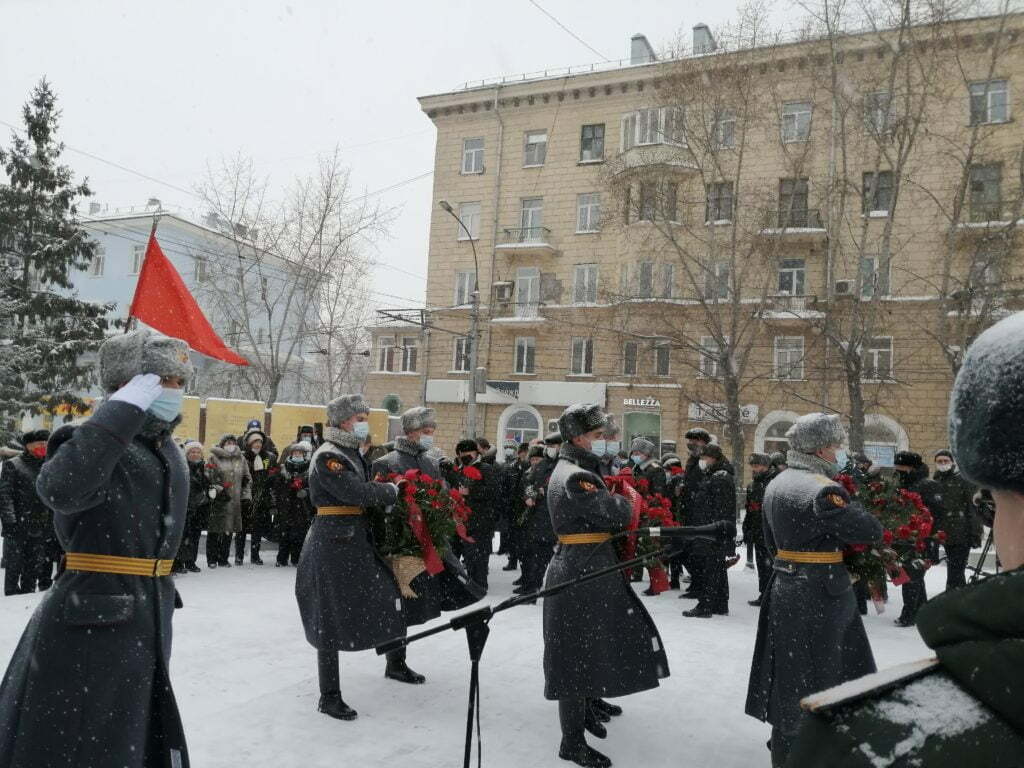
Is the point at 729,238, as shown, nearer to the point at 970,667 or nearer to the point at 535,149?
the point at 535,149

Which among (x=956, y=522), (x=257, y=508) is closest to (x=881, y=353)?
(x=956, y=522)

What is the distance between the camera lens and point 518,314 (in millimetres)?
31766

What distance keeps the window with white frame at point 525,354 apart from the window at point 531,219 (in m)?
4.04

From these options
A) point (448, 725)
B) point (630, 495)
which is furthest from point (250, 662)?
point (630, 495)

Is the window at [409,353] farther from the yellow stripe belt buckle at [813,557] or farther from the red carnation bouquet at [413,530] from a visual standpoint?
the yellow stripe belt buckle at [813,557]

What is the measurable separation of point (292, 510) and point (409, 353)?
2418 cm

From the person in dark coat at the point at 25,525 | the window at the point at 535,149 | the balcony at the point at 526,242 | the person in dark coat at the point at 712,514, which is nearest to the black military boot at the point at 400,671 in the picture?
the person in dark coat at the point at 712,514

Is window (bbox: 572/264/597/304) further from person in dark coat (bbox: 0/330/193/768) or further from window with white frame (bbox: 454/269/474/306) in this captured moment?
person in dark coat (bbox: 0/330/193/768)

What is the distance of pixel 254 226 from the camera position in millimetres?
28312

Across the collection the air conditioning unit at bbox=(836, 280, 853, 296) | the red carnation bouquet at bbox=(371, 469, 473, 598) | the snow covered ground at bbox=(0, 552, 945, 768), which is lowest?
the snow covered ground at bbox=(0, 552, 945, 768)

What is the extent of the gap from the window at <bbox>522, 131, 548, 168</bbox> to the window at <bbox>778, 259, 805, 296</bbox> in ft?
35.2

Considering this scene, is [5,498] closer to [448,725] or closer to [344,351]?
[448,725]

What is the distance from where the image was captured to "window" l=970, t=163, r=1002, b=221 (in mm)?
20078

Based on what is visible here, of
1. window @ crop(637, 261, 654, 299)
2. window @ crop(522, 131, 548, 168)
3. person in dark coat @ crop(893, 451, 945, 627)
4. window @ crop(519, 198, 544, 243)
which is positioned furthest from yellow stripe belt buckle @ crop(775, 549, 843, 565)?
window @ crop(522, 131, 548, 168)
